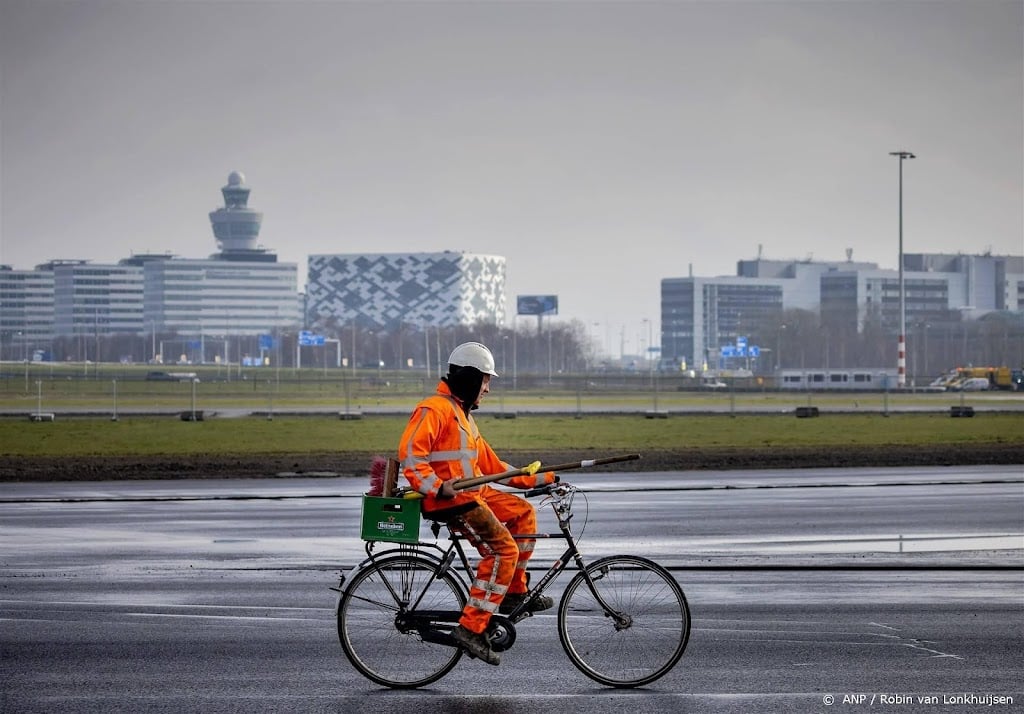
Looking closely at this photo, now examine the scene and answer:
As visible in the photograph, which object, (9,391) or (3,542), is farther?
(9,391)

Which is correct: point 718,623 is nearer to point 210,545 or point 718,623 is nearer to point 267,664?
point 267,664

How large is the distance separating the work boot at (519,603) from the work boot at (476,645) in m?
0.23

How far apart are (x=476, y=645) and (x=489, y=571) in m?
0.48

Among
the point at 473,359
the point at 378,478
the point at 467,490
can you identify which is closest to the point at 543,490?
the point at 467,490

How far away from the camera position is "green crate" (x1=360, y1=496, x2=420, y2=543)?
8.56 meters

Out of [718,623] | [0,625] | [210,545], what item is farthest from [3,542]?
[718,623]

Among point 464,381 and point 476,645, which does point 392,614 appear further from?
point 464,381

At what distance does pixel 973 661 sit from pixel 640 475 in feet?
61.4

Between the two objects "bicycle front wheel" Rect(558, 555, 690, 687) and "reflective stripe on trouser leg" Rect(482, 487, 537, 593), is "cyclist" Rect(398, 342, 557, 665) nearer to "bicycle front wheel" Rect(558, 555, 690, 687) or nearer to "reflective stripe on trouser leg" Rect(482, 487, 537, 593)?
"reflective stripe on trouser leg" Rect(482, 487, 537, 593)

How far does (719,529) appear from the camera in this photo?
1770 centimetres

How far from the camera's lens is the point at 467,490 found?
8648 millimetres

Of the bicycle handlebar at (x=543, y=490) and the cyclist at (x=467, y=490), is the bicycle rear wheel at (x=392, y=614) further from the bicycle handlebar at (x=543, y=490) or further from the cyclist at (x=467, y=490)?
the bicycle handlebar at (x=543, y=490)

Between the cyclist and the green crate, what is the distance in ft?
0.42

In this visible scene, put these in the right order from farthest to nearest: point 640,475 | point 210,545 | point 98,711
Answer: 1. point 640,475
2. point 210,545
3. point 98,711
